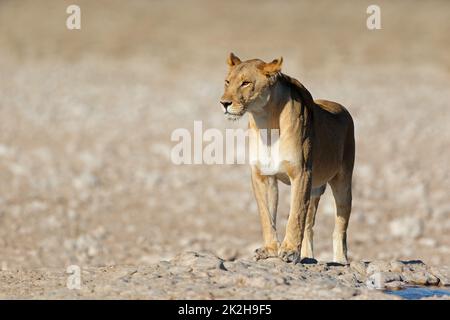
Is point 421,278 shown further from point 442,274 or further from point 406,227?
point 406,227

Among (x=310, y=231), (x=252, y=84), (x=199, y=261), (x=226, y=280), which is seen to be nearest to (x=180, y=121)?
(x=310, y=231)

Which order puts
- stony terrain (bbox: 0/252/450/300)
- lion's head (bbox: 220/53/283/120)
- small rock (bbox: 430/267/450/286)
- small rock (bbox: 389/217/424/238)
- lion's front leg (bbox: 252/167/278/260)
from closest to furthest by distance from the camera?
stony terrain (bbox: 0/252/450/300), lion's head (bbox: 220/53/283/120), lion's front leg (bbox: 252/167/278/260), small rock (bbox: 430/267/450/286), small rock (bbox: 389/217/424/238)

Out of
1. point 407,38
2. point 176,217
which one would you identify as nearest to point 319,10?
point 407,38

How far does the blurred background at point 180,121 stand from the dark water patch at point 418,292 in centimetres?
491

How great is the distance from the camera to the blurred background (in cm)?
1432

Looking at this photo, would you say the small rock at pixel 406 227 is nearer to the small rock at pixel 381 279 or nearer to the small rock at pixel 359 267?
the small rock at pixel 359 267

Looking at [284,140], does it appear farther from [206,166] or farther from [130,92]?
[130,92]

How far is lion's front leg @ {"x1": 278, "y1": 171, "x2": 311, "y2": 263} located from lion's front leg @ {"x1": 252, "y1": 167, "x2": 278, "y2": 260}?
12cm

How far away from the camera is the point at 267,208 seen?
8.45 metres

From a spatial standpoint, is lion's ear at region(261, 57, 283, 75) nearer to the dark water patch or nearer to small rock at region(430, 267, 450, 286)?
the dark water patch

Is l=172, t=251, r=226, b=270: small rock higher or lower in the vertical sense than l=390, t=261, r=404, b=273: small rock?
higher

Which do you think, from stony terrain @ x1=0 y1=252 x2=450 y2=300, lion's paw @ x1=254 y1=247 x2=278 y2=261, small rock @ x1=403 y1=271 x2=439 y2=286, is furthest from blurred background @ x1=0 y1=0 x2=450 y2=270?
small rock @ x1=403 y1=271 x2=439 y2=286

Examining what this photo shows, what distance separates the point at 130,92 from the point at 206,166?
6.29m
